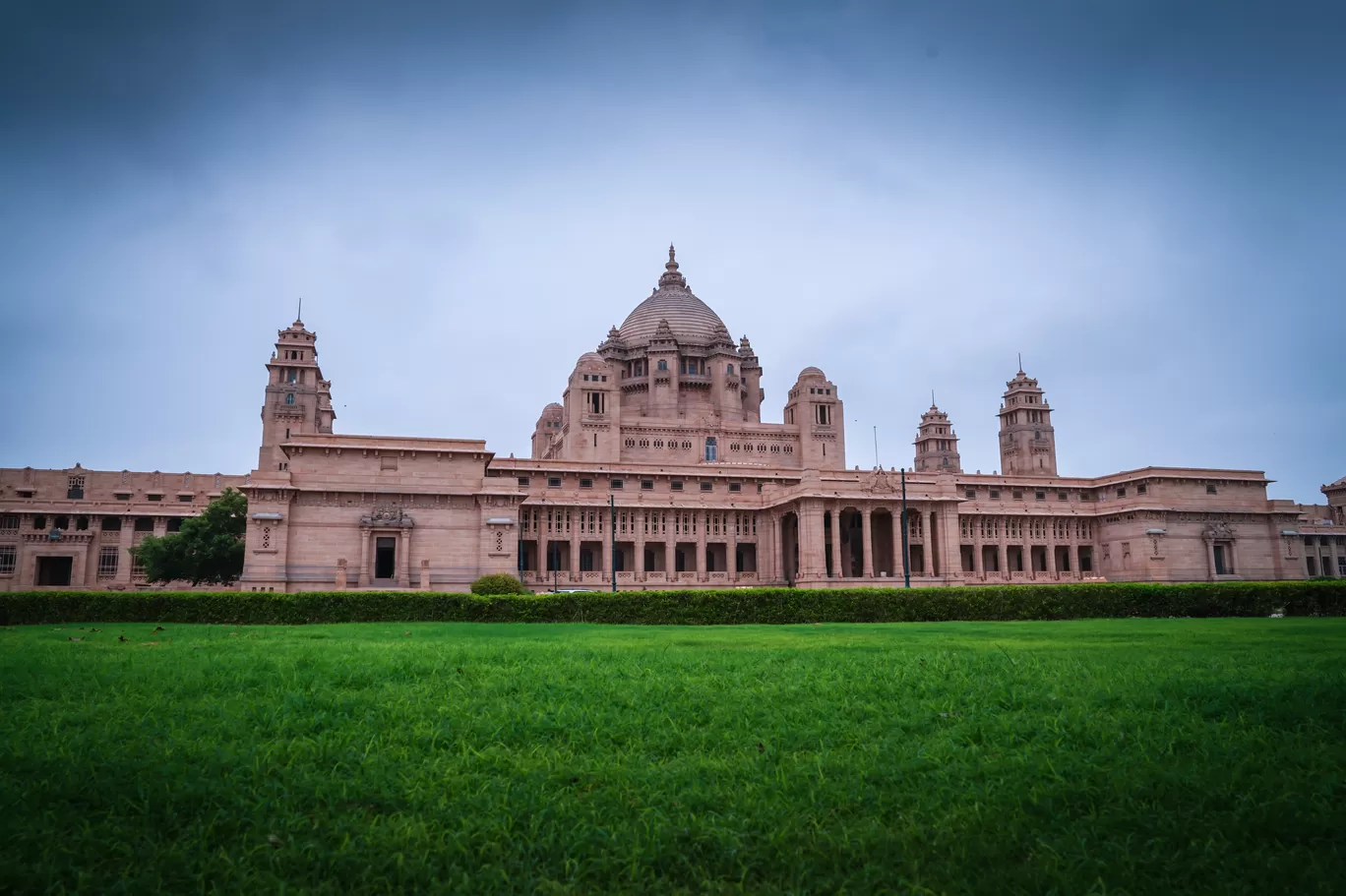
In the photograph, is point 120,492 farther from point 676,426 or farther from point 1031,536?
point 1031,536

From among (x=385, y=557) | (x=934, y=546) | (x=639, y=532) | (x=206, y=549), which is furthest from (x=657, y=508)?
(x=206, y=549)

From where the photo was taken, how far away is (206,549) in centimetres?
5597

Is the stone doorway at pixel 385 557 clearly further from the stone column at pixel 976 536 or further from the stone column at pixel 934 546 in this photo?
the stone column at pixel 976 536

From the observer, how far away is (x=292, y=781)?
6.61m

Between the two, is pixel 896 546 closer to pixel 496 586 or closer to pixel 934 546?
pixel 934 546

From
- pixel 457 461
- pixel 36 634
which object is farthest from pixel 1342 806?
pixel 457 461

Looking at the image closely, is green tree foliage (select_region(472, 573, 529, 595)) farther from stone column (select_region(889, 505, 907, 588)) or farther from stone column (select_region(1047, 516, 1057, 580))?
stone column (select_region(1047, 516, 1057, 580))

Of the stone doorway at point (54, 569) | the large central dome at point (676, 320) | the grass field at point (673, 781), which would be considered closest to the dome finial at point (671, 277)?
the large central dome at point (676, 320)

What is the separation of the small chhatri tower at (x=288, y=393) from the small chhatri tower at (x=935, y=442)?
73625 millimetres

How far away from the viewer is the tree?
184 ft

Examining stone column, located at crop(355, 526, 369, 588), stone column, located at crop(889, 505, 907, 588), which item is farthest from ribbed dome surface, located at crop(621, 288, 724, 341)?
stone column, located at crop(355, 526, 369, 588)

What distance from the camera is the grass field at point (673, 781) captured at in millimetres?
5387

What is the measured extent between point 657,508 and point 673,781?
59.9m

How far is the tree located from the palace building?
828 centimetres
